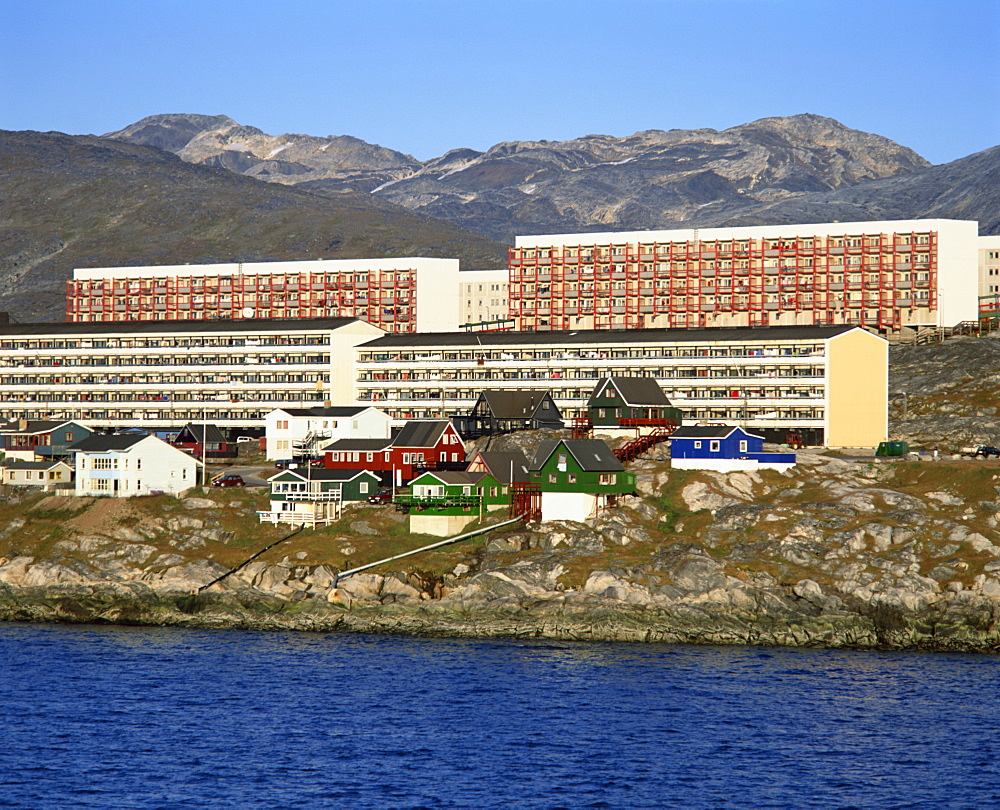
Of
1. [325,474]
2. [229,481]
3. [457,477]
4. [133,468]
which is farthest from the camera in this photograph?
[229,481]

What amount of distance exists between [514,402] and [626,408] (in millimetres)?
16834

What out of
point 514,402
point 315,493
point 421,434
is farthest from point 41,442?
point 514,402

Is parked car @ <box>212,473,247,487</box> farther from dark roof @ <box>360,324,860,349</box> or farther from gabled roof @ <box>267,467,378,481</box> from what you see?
dark roof @ <box>360,324,860,349</box>

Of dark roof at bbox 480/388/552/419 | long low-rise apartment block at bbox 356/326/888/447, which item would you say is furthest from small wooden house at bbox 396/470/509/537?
long low-rise apartment block at bbox 356/326/888/447

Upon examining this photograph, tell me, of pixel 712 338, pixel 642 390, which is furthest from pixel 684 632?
pixel 712 338

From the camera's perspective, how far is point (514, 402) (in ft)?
555

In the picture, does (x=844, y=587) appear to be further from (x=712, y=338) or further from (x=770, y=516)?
(x=712, y=338)

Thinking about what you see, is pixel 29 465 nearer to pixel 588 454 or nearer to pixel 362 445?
pixel 362 445

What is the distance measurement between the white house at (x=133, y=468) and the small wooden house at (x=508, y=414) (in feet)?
115

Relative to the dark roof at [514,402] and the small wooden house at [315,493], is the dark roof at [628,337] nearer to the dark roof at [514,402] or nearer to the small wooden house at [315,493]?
the dark roof at [514,402]

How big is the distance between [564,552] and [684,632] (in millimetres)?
14834

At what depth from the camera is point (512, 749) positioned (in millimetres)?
79062

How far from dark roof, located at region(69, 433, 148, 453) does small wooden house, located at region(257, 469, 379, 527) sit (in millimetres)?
18830

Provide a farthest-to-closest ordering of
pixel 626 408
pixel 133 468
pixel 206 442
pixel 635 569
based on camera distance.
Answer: pixel 206 442 < pixel 626 408 < pixel 133 468 < pixel 635 569
